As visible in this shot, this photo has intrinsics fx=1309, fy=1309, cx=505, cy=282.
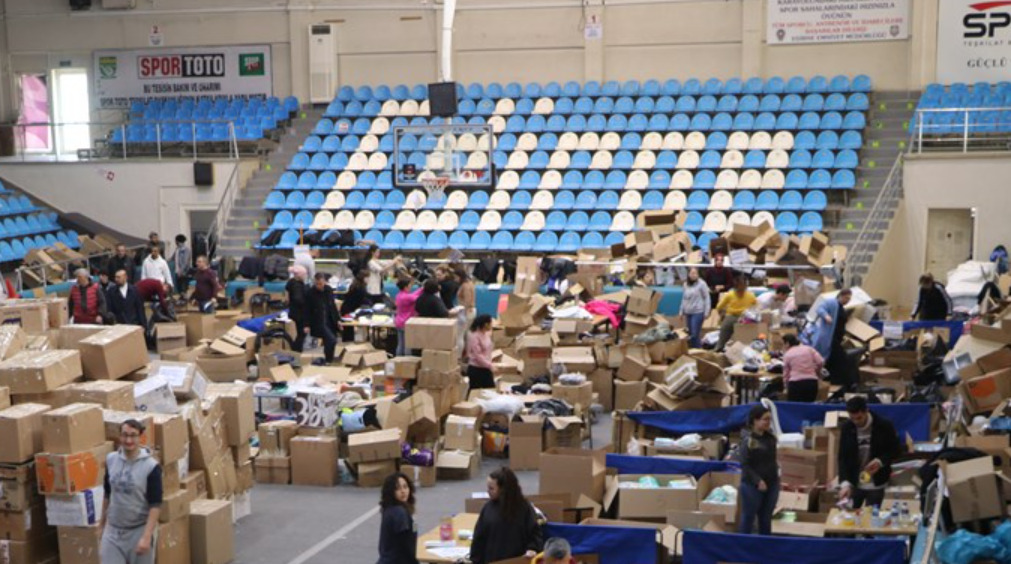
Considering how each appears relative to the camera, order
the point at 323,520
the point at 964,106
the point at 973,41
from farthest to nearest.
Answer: the point at 973,41 → the point at 964,106 → the point at 323,520

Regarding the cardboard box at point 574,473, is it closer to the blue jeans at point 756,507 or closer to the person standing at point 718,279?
the blue jeans at point 756,507

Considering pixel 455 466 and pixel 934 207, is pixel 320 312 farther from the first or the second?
pixel 934 207

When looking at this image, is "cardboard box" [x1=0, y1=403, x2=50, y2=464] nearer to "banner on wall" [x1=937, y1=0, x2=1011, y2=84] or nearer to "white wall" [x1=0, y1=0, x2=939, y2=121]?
"white wall" [x1=0, y1=0, x2=939, y2=121]

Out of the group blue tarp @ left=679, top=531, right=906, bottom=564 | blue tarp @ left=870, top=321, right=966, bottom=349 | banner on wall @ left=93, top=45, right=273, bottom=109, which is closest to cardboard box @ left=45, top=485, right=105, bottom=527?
blue tarp @ left=679, top=531, right=906, bottom=564

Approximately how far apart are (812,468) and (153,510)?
537 centimetres

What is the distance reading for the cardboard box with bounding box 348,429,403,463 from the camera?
11.9 metres

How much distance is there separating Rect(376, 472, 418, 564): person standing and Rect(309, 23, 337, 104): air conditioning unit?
1993cm

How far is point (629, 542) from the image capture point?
8430 mm

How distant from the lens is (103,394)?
31.6ft

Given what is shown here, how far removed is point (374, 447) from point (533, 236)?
11.3 meters

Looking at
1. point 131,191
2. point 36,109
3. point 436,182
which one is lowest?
point 131,191

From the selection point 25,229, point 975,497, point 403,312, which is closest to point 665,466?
point 975,497

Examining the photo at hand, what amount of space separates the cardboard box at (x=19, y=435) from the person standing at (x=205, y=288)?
35.4 feet

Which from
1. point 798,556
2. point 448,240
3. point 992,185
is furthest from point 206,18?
point 798,556
